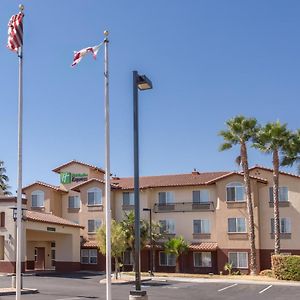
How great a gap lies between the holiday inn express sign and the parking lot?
21552 mm

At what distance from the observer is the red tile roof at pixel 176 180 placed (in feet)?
172

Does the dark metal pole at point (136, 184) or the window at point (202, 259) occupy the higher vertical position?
the dark metal pole at point (136, 184)

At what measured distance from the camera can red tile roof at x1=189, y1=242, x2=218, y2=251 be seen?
4988 cm

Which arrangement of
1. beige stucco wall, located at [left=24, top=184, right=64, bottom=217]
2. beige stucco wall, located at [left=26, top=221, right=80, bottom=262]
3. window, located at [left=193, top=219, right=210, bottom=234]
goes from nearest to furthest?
beige stucco wall, located at [left=26, top=221, right=80, bottom=262] → window, located at [left=193, top=219, right=210, bottom=234] → beige stucco wall, located at [left=24, top=184, right=64, bottom=217]

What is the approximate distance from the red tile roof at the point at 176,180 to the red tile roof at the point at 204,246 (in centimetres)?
573

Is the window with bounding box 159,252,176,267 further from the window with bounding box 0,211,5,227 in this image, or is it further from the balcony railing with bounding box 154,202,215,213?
the window with bounding box 0,211,5,227

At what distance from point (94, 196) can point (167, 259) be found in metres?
9.80

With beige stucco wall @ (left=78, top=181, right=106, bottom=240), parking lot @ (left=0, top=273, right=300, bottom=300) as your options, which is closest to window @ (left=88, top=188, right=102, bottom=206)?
beige stucco wall @ (left=78, top=181, right=106, bottom=240)

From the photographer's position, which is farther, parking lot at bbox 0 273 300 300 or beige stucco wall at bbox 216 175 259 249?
beige stucco wall at bbox 216 175 259 249

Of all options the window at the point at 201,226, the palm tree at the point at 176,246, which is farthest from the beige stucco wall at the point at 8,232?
the window at the point at 201,226

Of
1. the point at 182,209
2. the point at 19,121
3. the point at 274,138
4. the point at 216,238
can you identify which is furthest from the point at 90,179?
the point at 19,121

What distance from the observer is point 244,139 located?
4712 centimetres

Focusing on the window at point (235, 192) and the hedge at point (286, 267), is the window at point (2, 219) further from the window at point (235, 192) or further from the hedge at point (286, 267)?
the hedge at point (286, 267)

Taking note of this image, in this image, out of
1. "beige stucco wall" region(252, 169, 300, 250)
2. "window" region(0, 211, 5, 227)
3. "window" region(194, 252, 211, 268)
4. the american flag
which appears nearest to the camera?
the american flag
